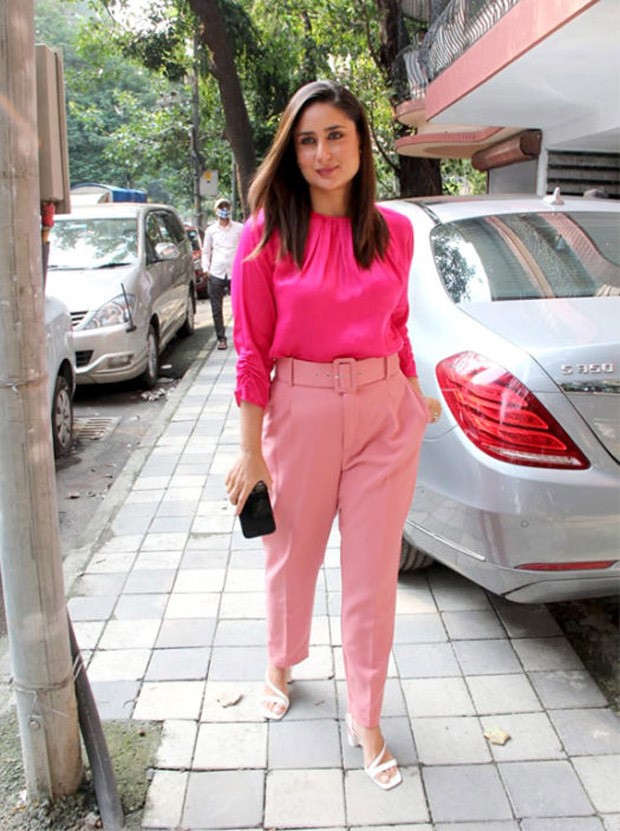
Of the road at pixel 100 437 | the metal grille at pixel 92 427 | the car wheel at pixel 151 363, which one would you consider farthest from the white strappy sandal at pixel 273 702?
the car wheel at pixel 151 363

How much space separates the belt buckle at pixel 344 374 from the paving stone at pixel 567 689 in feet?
4.48

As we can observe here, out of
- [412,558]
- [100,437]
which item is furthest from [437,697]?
[100,437]

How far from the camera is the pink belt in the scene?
7.04 feet

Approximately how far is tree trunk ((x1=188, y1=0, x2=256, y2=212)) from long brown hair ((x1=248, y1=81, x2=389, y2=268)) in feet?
32.5

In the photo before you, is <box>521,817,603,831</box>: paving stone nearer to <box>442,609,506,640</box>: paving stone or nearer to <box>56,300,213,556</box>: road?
<box>442,609,506,640</box>: paving stone

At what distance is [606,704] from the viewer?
268cm

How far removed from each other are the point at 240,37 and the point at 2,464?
1348cm

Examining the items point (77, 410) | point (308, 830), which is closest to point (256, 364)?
point (308, 830)

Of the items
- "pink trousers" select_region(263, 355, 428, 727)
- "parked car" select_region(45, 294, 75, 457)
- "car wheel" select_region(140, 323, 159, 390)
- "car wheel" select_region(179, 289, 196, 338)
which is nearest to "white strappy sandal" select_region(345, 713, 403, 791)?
"pink trousers" select_region(263, 355, 428, 727)

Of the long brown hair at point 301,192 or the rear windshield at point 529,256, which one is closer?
the long brown hair at point 301,192

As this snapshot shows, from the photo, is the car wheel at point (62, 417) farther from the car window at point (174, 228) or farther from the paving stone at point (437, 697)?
the car window at point (174, 228)

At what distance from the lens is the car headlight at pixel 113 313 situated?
721 cm

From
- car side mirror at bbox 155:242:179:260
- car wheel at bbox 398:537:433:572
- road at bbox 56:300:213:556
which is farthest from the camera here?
car side mirror at bbox 155:242:179:260

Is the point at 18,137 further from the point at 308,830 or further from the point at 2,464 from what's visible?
the point at 308,830
